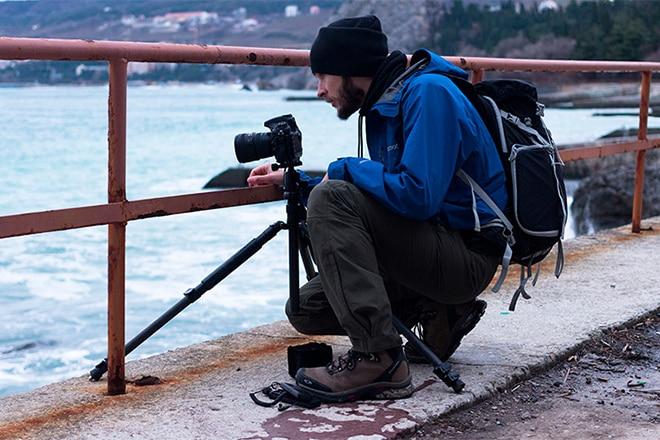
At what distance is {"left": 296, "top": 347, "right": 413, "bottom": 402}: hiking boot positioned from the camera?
10.3 feet

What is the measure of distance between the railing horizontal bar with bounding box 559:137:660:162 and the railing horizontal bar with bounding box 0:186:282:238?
2153 millimetres

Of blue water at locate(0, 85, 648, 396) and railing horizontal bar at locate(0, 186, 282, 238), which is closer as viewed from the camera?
railing horizontal bar at locate(0, 186, 282, 238)

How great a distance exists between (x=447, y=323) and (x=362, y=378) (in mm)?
444

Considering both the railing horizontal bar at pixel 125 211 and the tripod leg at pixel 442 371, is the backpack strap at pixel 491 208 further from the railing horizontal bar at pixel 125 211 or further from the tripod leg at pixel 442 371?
the railing horizontal bar at pixel 125 211

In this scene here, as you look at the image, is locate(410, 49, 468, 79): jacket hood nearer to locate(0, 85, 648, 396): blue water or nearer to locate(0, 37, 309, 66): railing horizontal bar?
locate(0, 37, 309, 66): railing horizontal bar

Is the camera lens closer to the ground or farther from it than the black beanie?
closer to the ground

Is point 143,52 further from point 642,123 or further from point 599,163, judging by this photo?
point 599,163

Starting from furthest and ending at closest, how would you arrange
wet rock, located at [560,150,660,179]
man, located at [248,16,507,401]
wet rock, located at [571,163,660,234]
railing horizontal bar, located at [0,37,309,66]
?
wet rock, located at [560,150,660,179], wet rock, located at [571,163,660,234], man, located at [248,16,507,401], railing horizontal bar, located at [0,37,309,66]

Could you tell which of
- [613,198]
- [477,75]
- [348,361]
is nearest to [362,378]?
[348,361]

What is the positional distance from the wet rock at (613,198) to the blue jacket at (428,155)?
837 centimetres

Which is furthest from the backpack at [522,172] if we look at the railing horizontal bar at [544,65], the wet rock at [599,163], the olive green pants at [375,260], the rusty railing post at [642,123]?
the wet rock at [599,163]

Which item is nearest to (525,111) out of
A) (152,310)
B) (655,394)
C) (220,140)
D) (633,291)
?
(655,394)

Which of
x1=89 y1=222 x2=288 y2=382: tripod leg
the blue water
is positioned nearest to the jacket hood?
x1=89 y1=222 x2=288 y2=382: tripod leg

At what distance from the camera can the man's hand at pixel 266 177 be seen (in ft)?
11.1
